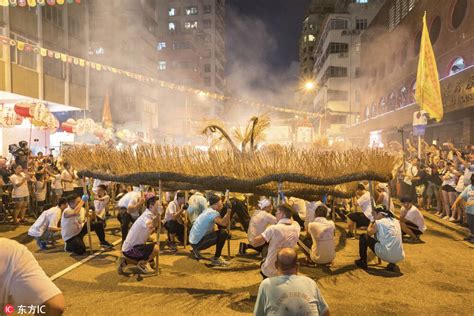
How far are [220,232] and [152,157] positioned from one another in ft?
7.34

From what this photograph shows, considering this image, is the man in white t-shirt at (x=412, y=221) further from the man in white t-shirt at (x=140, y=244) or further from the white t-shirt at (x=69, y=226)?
the white t-shirt at (x=69, y=226)

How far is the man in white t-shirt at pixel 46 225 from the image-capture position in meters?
7.48

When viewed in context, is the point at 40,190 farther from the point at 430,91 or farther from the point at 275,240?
the point at 430,91

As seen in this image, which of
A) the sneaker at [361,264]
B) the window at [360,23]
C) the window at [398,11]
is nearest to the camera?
the sneaker at [361,264]

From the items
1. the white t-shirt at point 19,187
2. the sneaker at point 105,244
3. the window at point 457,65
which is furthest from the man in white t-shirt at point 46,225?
the window at point 457,65

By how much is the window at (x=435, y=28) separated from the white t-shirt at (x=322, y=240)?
17144 millimetres

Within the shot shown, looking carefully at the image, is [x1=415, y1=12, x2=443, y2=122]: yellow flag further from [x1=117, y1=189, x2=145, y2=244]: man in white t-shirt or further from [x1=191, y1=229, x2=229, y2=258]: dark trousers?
[x1=117, y1=189, x2=145, y2=244]: man in white t-shirt

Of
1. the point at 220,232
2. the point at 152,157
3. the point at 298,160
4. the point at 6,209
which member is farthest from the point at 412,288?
the point at 6,209

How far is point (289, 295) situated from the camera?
2.79 metres

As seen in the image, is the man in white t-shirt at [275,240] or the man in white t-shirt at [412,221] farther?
the man in white t-shirt at [412,221]

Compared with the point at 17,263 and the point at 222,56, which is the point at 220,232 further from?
the point at 222,56

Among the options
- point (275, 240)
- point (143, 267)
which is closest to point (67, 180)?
point (143, 267)

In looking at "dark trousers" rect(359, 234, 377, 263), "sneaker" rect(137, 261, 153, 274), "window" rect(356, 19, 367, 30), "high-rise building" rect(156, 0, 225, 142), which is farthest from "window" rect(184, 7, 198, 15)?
"dark trousers" rect(359, 234, 377, 263)

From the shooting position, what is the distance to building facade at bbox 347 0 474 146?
14.4 meters
